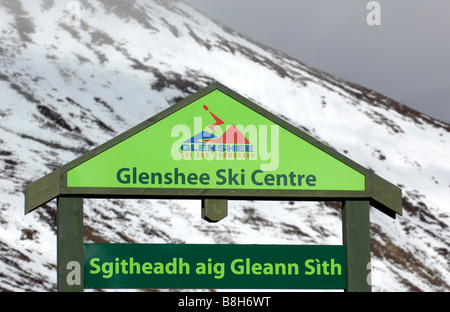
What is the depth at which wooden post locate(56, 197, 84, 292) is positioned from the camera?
33.8 feet

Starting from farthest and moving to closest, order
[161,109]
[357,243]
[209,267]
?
1. [161,109]
2. [357,243]
3. [209,267]

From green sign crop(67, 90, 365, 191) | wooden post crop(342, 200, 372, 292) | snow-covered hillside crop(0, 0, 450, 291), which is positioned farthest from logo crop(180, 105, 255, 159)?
snow-covered hillside crop(0, 0, 450, 291)

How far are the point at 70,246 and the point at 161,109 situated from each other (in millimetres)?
54214

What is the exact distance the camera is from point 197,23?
341 feet

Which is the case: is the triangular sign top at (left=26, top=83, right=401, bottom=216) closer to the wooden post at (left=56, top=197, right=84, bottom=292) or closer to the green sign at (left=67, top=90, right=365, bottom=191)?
the green sign at (left=67, top=90, right=365, bottom=191)

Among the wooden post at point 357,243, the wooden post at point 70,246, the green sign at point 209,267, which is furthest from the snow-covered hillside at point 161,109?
the wooden post at point 357,243

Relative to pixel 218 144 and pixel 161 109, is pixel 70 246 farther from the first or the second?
pixel 161 109

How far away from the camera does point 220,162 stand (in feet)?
35.2

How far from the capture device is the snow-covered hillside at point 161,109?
40.2 meters

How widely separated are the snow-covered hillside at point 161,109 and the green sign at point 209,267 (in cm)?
1475

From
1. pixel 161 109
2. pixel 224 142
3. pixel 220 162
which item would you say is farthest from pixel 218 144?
pixel 161 109

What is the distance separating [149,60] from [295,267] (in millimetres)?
71440

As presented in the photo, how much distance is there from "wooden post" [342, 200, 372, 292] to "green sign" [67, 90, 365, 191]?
0.97 feet

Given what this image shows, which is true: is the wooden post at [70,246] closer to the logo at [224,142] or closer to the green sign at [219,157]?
the green sign at [219,157]
